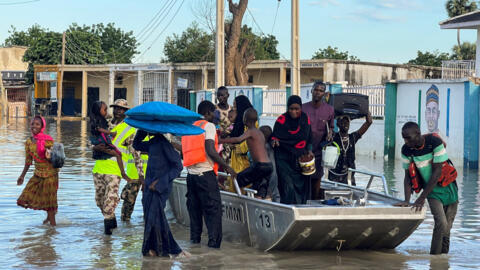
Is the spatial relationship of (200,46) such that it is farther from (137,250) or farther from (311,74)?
(137,250)

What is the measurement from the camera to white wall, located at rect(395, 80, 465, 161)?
796 inches

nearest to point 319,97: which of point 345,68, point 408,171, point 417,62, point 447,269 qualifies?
point 408,171

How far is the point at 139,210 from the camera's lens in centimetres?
1230

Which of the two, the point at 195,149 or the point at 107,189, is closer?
the point at 195,149

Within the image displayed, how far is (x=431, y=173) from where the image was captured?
8.28 meters

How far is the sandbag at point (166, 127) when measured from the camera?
8312 mm

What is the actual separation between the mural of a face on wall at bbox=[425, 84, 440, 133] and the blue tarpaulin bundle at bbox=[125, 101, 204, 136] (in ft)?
44.9

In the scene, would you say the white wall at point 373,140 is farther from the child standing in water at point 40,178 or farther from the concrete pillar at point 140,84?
the concrete pillar at point 140,84

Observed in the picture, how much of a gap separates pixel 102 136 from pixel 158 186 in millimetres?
1814

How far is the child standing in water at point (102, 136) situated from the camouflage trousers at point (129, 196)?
0.71 meters

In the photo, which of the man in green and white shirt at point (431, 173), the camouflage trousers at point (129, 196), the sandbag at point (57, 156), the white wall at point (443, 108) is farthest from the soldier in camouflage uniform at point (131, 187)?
the white wall at point (443, 108)

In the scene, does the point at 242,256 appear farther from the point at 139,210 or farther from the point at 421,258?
the point at 139,210

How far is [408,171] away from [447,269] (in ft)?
3.52

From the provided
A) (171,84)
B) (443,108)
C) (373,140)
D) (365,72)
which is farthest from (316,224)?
(171,84)
